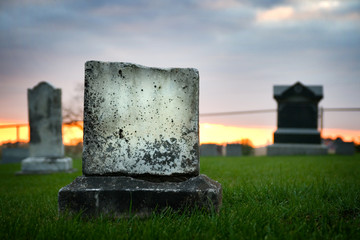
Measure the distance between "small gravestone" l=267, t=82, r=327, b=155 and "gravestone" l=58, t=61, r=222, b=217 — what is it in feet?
50.1

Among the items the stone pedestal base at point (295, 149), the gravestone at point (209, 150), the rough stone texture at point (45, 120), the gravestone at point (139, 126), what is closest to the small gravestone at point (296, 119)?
the stone pedestal base at point (295, 149)

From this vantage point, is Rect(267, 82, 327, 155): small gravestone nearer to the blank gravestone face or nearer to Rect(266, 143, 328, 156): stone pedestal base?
Rect(266, 143, 328, 156): stone pedestal base

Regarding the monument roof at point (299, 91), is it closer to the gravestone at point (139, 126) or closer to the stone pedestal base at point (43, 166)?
the stone pedestal base at point (43, 166)

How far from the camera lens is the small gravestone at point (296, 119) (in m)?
16.7

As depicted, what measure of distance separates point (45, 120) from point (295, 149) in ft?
43.0

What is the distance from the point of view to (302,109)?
1739 centimetres

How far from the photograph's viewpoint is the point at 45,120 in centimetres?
923

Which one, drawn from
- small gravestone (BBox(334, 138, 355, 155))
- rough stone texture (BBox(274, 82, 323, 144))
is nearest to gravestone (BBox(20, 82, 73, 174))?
rough stone texture (BBox(274, 82, 323, 144))

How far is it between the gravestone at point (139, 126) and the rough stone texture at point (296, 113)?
15.7 m

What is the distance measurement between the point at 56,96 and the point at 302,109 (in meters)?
13.9

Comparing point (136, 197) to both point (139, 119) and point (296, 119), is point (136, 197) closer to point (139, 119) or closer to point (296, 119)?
point (139, 119)

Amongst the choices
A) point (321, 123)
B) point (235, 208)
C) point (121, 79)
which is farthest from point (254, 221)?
point (321, 123)

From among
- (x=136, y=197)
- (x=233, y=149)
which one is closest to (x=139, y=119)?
(x=136, y=197)

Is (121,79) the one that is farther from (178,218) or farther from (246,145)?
(246,145)
